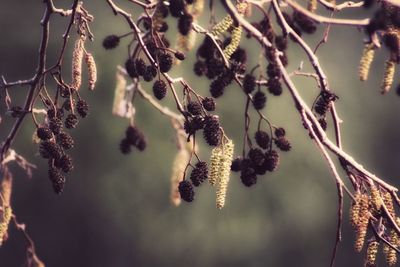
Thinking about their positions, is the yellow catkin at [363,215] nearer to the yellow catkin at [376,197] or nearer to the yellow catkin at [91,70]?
the yellow catkin at [376,197]

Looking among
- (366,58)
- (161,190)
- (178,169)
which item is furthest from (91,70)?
(161,190)

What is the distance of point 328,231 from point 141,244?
278 cm

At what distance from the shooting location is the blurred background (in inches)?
368

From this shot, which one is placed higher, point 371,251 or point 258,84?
point 258,84

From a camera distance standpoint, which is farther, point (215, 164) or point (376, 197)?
point (215, 164)

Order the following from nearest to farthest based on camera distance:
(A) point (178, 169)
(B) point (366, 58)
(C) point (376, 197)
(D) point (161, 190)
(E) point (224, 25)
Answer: (C) point (376, 197) → (E) point (224, 25) → (B) point (366, 58) → (A) point (178, 169) → (D) point (161, 190)

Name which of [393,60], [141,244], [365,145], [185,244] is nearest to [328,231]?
[365,145]

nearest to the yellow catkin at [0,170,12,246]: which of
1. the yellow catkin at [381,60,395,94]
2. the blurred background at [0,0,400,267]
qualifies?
the yellow catkin at [381,60,395,94]

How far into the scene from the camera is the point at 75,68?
211 centimetres

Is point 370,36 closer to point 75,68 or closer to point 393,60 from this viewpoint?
point 393,60

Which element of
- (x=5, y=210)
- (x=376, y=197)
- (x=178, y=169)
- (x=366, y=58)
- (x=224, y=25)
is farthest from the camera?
Answer: (x=178, y=169)

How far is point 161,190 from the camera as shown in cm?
973

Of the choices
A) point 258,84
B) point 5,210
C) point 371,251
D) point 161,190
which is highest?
point 258,84

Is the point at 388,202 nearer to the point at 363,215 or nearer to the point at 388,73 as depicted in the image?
the point at 363,215
